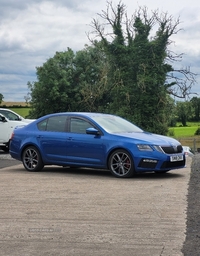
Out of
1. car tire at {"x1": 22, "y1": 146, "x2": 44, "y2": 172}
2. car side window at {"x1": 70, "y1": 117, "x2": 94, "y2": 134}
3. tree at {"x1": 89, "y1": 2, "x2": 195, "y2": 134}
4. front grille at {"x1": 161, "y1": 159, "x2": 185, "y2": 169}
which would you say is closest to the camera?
front grille at {"x1": 161, "y1": 159, "x2": 185, "y2": 169}

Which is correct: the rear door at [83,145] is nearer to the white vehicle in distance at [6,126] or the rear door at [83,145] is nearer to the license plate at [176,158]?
the license plate at [176,158]

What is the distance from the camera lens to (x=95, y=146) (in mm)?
13656

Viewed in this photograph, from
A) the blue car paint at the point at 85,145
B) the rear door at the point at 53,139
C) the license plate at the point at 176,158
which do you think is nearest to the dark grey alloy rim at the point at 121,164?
the blue car paint at the point at 85,145

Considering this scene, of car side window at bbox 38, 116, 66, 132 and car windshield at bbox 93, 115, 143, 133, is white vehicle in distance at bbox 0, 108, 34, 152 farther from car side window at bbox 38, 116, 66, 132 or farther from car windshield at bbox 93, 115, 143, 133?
car windshield at bbox 93, 115, 143, 133

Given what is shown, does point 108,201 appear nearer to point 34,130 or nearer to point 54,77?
point 34,130

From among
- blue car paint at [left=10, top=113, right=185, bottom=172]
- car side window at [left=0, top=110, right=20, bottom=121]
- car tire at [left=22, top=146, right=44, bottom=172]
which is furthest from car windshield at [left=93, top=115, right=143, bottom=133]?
car side window at [left=0, top=110, right=20, bottom=121]

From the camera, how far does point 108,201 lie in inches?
374

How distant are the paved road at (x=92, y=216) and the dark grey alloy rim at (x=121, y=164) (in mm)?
253

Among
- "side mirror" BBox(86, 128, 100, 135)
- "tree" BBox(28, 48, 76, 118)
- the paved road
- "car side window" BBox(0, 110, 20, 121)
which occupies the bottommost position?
the paved road

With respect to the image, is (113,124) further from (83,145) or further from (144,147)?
(144,147)


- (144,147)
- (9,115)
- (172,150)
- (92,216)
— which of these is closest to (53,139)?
(144,147)

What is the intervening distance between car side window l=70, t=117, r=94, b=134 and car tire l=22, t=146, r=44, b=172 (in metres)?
1.13

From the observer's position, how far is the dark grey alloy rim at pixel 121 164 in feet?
43.1

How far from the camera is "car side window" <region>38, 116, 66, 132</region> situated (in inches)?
573
